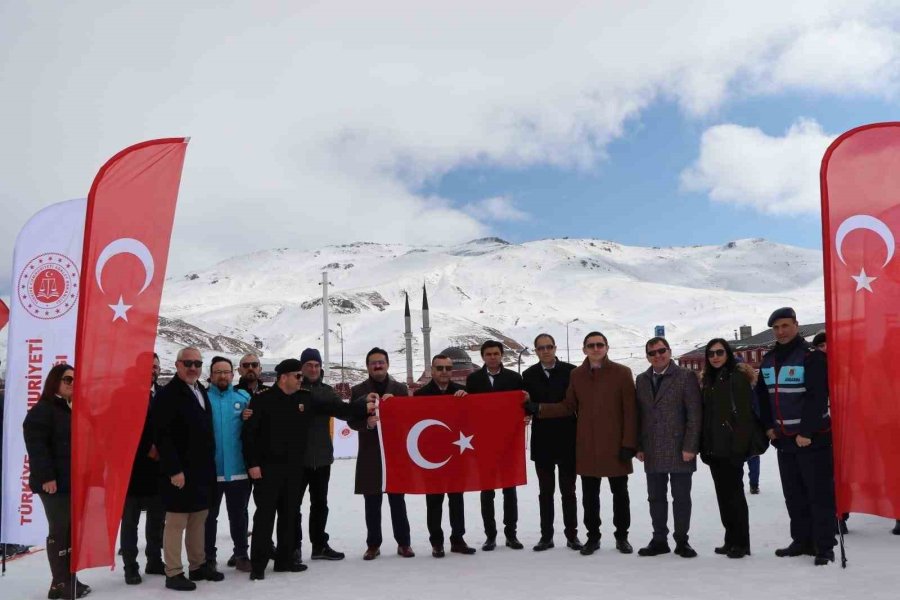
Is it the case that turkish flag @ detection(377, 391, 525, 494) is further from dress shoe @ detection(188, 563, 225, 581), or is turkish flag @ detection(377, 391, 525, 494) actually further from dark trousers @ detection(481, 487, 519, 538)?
dress shoe @ detection(188, 563, 225, 581)

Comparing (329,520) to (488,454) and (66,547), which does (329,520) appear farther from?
(66,547)

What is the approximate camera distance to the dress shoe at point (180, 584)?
20.5 ft

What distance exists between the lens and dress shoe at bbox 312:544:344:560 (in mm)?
7355

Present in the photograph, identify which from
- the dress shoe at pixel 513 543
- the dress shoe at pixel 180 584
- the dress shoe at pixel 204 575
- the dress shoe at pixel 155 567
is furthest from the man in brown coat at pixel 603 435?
the dress shoe at pixel 155 567

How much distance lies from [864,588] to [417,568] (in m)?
3.56

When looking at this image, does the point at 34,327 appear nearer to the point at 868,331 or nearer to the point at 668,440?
the point at 668,440

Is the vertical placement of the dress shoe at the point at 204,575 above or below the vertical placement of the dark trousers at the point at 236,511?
below

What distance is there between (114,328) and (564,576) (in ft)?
13.7

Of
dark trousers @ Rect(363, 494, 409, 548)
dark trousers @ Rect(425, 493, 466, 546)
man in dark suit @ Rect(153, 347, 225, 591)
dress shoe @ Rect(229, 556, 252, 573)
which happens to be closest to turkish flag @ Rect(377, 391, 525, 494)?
dark trousers @ Rect(425, 493, 466, 546)

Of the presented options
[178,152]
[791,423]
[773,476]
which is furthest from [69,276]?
[773,476]

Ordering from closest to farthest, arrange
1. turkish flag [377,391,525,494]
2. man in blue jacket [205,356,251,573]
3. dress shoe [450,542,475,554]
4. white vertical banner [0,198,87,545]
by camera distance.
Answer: man in blue jacket [205,356,251,573], dress shoe [450,542,475,554], turkish flag [377,391,525,494], white vertical banner [0,198,87,545]

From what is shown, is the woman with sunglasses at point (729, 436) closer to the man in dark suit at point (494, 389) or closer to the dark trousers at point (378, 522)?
the man in dark suit at point (494, 389)

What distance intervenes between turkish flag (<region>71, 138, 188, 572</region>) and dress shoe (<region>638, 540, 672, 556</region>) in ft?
14.7

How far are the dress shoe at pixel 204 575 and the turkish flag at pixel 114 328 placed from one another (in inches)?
33.3
